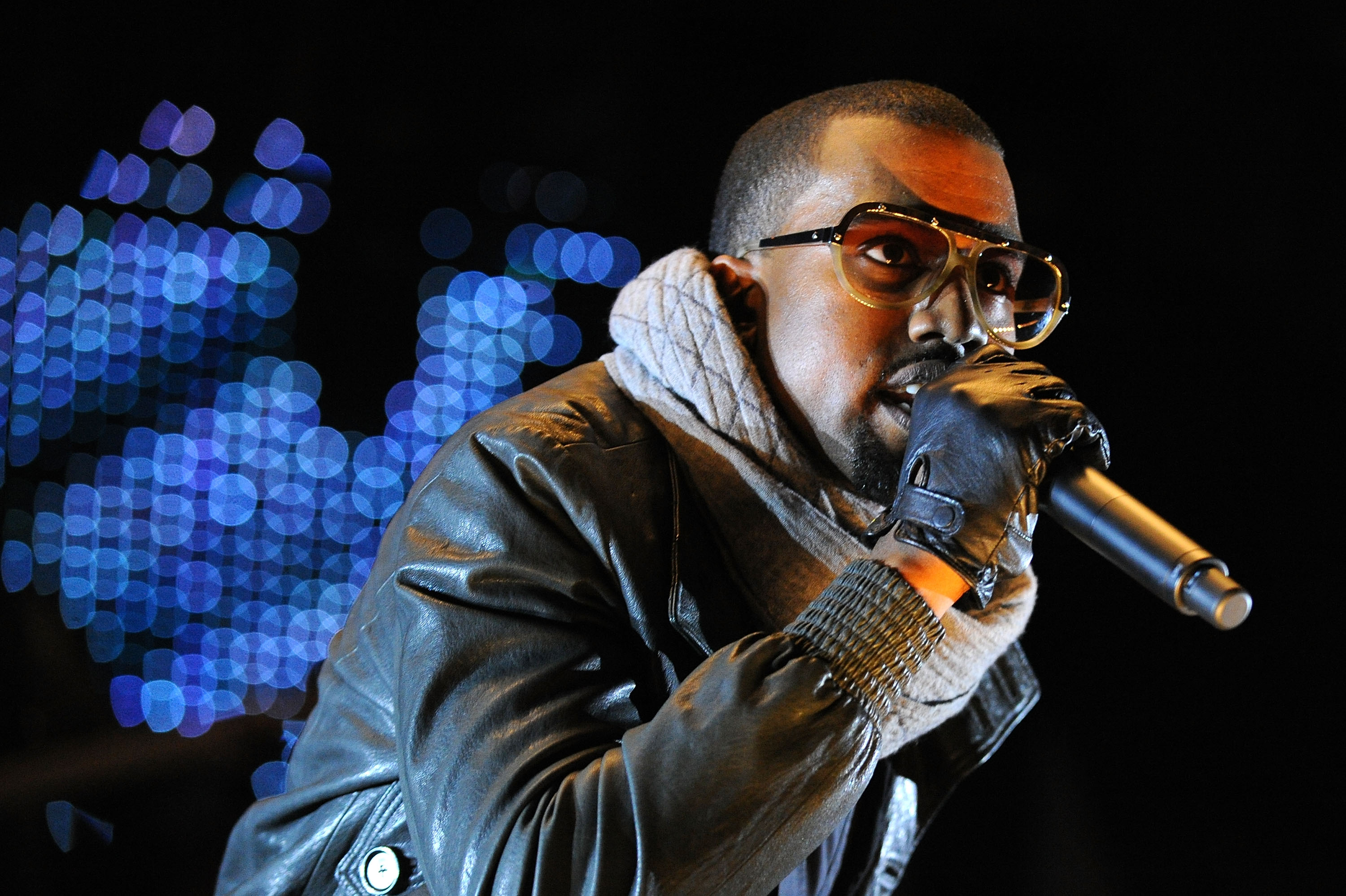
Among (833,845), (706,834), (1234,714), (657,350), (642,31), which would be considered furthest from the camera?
(642,31)

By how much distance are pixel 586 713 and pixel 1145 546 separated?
508 mm

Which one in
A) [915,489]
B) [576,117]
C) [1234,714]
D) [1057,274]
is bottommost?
[1234,714]

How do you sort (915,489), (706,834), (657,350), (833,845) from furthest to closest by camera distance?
(833,845) → (657,350) → (915,489) → (706,834)

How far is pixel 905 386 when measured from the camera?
119 centimetres

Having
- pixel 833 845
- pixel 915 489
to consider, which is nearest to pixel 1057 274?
pixel 915 489

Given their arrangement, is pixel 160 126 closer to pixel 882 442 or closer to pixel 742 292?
pixel 742 292

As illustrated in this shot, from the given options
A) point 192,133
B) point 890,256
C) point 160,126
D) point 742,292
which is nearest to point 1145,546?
point 890,256

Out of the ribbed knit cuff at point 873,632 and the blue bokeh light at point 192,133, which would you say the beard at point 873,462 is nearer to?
the ribbed knit cuff at point 873,632

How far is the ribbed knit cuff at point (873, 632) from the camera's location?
87 centimetres

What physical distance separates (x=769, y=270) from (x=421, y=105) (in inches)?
81.0

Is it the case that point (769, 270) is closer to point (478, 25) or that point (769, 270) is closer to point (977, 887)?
point (977, 887)

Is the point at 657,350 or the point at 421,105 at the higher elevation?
the point at 421,105

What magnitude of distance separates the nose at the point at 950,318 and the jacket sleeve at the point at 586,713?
36 cm

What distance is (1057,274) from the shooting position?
1317 mm
